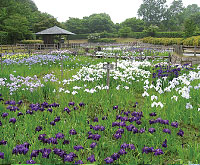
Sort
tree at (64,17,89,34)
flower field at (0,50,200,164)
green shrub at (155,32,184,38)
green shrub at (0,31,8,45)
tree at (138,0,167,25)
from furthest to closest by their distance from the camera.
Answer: tree at (138,0,167,25) < tree at (64,17,89,34) < green shrub at (155,32,184,38) < green shrub at (0,31,8,45) < flower field at (0,50,200,164)

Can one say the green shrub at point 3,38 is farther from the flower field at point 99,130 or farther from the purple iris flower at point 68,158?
the purple iris flower at point 68,158

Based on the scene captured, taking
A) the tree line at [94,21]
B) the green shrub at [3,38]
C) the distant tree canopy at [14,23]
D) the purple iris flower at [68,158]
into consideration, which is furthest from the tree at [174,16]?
the purple iris flower at [68,158]

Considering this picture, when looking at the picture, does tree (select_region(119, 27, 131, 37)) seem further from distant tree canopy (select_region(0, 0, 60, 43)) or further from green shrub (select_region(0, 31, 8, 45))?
green shrub (select_region(0, 31, 8, 45))

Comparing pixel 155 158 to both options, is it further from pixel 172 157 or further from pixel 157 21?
pixel 157 21

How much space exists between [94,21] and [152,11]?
30.3 metres

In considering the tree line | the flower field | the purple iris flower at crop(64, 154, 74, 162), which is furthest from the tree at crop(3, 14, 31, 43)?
the purple iris flower at crop(64, 154, 74, 162)

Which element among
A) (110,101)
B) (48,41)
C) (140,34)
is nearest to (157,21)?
(140,34)

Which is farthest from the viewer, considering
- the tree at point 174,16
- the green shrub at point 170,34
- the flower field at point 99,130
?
the tree at point 174,16

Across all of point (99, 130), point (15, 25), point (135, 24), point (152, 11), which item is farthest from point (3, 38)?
point (152, 11)

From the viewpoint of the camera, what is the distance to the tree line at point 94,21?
37.0 metres

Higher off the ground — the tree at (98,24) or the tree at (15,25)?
the tree at (98,24)

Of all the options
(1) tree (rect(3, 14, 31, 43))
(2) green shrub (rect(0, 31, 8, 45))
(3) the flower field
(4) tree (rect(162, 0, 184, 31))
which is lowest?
(3) the flower field

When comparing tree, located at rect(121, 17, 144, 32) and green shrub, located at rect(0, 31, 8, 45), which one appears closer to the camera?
green shrub, located at rect(0, 31, 8, 45)

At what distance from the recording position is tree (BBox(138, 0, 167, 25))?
8675cm
